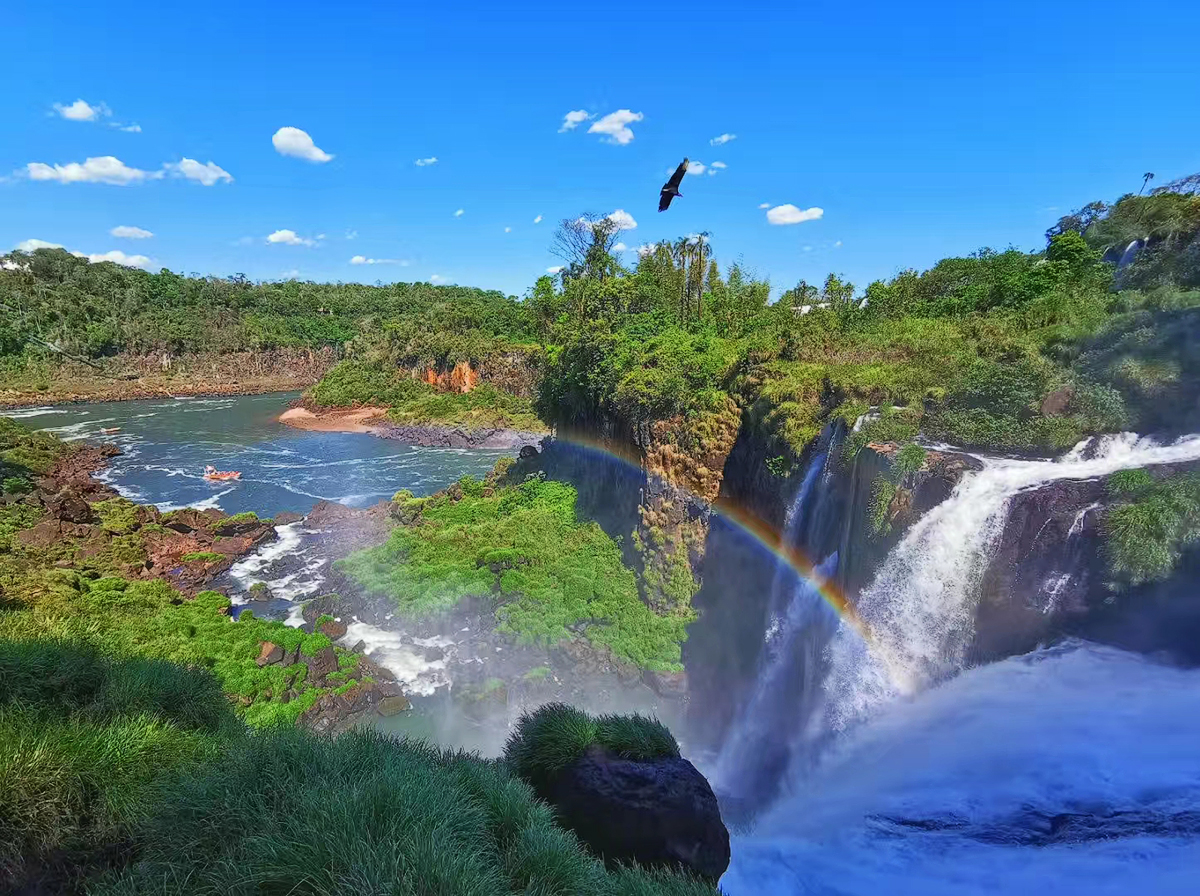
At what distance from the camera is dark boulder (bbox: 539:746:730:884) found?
272 inches

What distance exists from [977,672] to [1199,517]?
3.98 meters

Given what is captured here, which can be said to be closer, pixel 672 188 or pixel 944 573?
pixel 672 188

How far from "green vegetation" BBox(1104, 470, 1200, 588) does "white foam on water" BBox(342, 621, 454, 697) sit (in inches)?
643

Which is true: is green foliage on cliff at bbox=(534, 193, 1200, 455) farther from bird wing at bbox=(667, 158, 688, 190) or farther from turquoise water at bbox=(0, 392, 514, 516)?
turquoise water at bbox=(0, 392, 514, 516)

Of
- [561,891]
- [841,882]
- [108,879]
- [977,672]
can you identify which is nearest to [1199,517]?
[977,672]

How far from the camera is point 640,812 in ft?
23.0

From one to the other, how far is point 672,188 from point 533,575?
52.7ft

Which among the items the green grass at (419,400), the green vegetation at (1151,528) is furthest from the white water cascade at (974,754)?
the green grass at (419,400)

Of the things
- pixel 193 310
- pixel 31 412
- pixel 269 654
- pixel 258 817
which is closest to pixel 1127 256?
pixel 258 817

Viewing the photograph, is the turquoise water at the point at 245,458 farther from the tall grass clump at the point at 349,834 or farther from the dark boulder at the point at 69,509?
the tall grass clump at the point at 349,834

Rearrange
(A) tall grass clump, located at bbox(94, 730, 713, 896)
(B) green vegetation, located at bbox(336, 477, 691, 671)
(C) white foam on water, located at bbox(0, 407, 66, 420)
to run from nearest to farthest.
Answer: (A) tall grass clump, located at bbox(94, 730, 713, 896), (B) green vegetation, located at bbox(336, 477, 691, 671), (C) white foam on water, located at bbox(0, 407, 66, 420)

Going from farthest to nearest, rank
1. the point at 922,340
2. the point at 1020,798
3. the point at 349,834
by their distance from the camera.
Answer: the point at 922,340 → the point at 1020,798 → the point at 349,834

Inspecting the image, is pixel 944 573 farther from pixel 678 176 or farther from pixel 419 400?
pixel 419 400

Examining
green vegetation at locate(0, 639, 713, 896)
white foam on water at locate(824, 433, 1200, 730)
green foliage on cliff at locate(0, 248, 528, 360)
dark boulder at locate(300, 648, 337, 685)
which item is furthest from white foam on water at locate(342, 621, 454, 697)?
green foliage on cliff at locate(0, 248, 528, 360)
